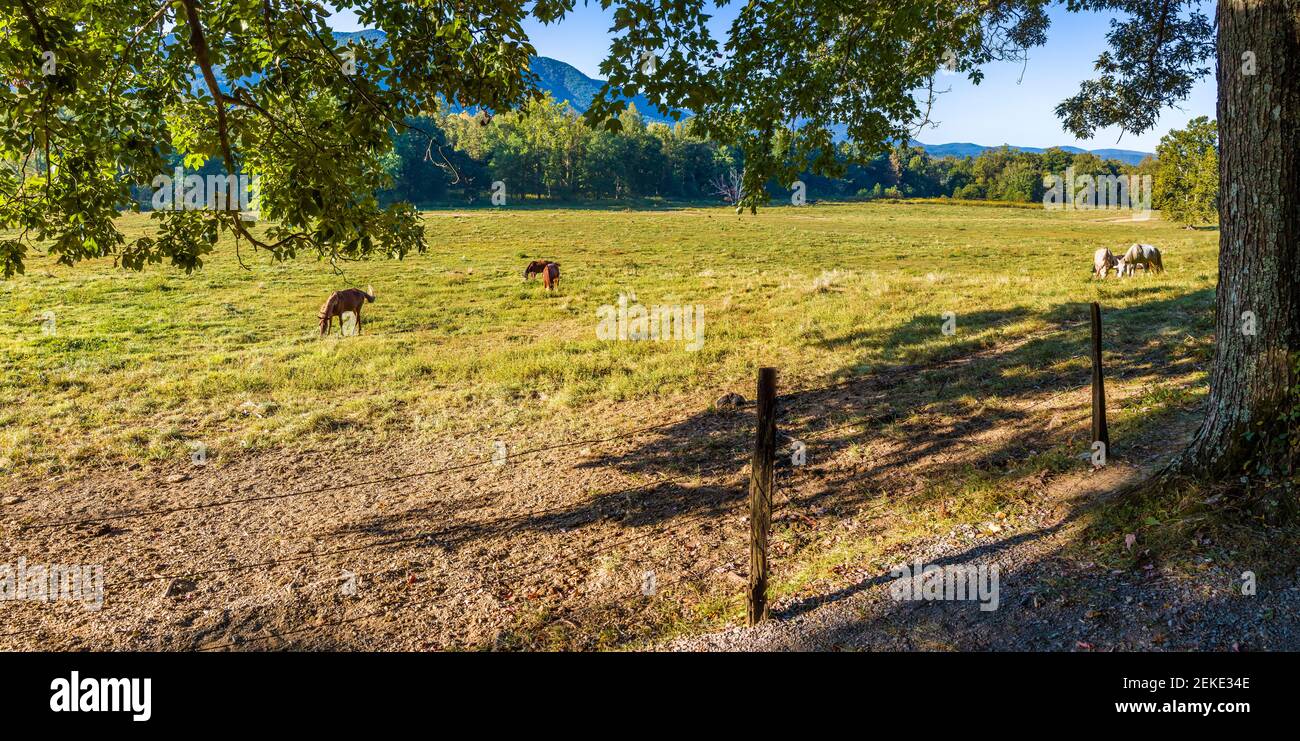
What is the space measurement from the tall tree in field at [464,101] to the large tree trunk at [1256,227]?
14 mm

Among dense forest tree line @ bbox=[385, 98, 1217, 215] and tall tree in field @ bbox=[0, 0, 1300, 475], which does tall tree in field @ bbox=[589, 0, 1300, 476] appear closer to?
A: tall tree in field @ bbox=[0, 0, 1300, 475]

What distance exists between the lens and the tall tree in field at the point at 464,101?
5656mm

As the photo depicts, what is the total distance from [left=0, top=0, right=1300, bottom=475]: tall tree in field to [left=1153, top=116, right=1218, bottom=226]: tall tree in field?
68.5 meters

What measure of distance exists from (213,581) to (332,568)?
45.5 inches

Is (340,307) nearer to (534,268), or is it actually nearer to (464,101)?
(534,268)

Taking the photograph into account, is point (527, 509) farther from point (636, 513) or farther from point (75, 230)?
point (75, 230)

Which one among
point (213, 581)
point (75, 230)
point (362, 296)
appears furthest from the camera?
point (362, 296)

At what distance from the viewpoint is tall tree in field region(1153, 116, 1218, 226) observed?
216ft

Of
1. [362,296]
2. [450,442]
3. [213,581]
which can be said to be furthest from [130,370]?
[213,581]

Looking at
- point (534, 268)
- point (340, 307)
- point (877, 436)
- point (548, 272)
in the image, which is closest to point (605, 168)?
point (534, 268)

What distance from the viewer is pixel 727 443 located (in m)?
Answer: 10.7

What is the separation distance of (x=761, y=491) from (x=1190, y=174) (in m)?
81.6
